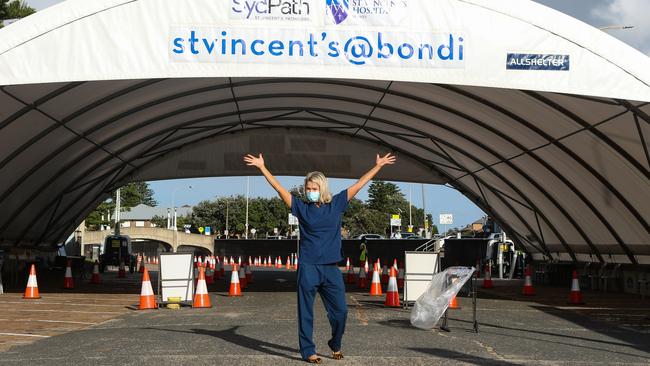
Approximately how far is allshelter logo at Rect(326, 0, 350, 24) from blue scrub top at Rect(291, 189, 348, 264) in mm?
6347

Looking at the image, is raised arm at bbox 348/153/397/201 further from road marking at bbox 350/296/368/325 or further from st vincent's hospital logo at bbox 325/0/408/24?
st vincent's hospital logo at bbox 325/0/408/24

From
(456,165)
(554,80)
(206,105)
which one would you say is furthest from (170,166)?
(554,80)

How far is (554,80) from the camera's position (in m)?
12.8

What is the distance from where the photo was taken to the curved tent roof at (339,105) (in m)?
12.7

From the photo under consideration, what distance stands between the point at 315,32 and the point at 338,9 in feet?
1.85

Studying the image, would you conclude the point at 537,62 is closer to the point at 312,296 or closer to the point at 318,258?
the point at 318,258

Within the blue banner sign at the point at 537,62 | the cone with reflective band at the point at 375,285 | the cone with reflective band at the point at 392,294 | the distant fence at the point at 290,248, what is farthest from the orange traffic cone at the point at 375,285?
the distant fence at the point at 290,248

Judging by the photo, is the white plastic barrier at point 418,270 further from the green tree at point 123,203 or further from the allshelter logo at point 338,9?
the green tree at point 123,203

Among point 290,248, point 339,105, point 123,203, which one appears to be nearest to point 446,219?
point 290,248

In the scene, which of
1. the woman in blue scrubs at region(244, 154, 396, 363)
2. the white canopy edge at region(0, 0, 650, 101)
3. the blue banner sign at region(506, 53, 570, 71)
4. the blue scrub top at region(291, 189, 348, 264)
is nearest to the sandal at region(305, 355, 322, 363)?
the woman in blue scrubs at region(244, 154, 396, 363)

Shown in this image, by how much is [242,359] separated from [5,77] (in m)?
7.31

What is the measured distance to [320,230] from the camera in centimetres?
729

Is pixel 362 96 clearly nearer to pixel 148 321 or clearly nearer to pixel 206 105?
pixel 206 105

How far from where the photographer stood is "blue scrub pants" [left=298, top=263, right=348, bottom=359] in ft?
23.5
